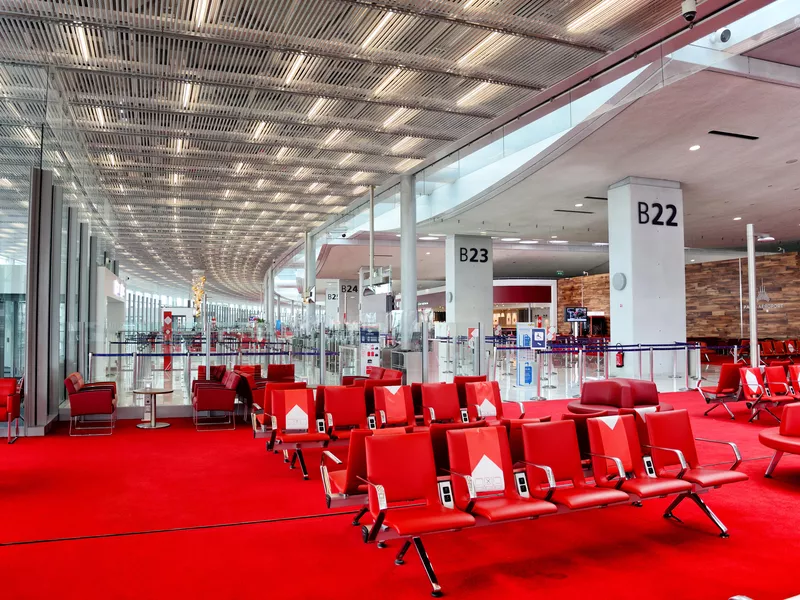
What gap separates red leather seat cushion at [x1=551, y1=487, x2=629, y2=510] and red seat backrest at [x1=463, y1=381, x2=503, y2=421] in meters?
2.62

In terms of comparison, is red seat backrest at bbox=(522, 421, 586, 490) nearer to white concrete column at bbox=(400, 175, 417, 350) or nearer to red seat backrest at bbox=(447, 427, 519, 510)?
red seat backrest at bbox=(447, 427, 519, 510)

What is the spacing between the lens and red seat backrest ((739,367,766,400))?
8.89 meters

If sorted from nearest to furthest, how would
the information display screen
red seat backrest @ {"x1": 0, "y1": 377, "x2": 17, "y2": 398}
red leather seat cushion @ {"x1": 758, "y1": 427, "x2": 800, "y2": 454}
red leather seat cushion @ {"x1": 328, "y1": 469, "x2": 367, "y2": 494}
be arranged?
red leather seat cushion @ {"x1": 328, "y1": 469, "x2": 367, "y2": 494} < red leather seat cushion @ {"x1": 758, "y1": 427, "x2": 800, "y2": 454} < red seat backrest @ {"x1": 0, "y1": 377, "x2": 17, "y2": 398} < the information display screen

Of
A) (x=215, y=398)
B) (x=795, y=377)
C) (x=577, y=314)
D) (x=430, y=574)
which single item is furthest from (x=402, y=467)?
(x=577, y=314)

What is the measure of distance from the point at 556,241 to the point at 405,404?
2133 centimetres

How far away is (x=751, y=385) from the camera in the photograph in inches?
350

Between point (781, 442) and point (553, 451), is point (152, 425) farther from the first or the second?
point (781, 442)

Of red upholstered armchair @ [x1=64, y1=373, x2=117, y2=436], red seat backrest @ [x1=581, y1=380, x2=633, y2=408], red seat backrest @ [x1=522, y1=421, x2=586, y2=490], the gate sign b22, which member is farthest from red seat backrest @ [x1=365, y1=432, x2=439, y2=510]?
the gate sign b22

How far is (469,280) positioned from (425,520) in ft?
63.4

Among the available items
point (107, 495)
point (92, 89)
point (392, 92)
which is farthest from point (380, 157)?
point (107, 495)

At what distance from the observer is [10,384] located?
7.82 meters

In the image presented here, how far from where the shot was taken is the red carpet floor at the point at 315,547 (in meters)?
3.33

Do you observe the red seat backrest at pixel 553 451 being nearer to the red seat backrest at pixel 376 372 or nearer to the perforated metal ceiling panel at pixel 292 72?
the perforated metal ceiling panel at pixel 292 72

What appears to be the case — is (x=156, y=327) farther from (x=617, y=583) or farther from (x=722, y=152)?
(x=617, y=583)
